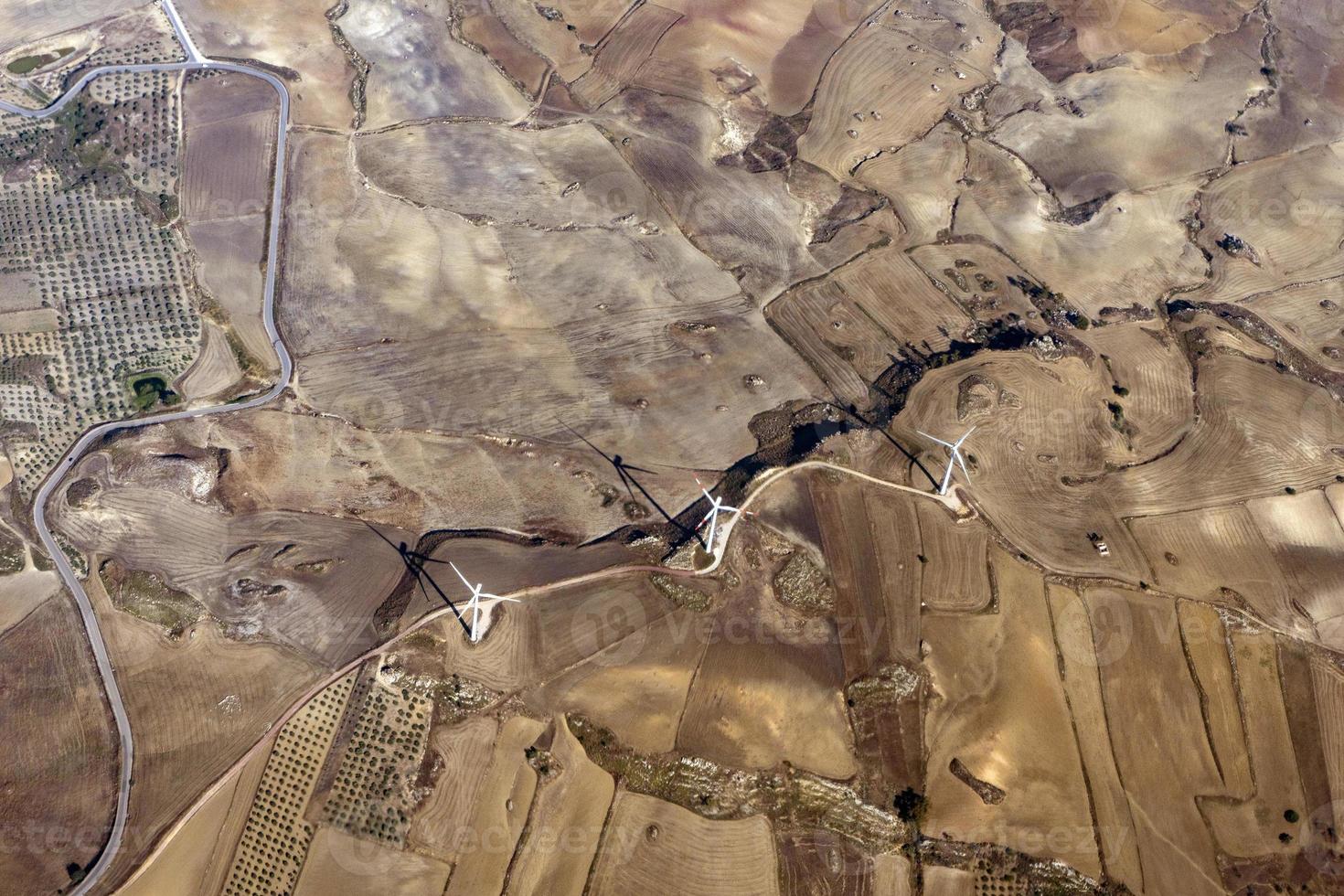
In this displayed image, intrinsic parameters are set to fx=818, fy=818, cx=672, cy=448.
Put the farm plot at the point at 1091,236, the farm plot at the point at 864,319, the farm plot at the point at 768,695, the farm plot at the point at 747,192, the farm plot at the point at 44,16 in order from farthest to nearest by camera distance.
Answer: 1. the farm plot at the point at 44,16
2. the farm plot at the point at 1091,236
3. the farm plot at the point at 747,192
4. the farm plot at the point at 864,319
5. the farm plot at the point at 768,695

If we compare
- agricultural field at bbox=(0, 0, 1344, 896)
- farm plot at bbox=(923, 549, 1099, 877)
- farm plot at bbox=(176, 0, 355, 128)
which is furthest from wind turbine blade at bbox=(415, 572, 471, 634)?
farm plot at bbox=(176, 0, 355, 128)

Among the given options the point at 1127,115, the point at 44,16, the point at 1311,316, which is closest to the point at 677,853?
the point at 1311,316

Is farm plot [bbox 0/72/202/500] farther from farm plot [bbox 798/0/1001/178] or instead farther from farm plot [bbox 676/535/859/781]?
farm plot [bbox 798/0/1001/178]

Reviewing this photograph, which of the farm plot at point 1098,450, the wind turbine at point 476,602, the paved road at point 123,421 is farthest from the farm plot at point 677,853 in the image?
the paved road at point 123,421

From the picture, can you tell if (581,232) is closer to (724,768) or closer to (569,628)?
(569,628)

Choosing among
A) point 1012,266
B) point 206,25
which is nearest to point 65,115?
point 206,25

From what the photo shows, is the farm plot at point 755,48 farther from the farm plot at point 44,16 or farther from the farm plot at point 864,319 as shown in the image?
the farm plot at point 44,16
